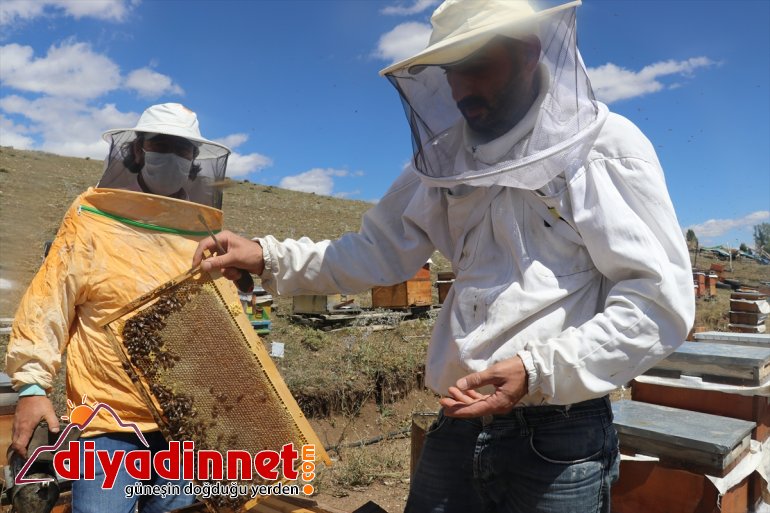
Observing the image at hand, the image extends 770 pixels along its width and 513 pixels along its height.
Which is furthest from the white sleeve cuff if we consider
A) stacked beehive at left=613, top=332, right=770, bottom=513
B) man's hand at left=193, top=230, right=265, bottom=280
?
stacked beehive at left=613, top=332, right=770, bottom=513

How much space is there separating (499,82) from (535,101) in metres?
0.13

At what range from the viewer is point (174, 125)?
10.4ft

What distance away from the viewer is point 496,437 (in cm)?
183

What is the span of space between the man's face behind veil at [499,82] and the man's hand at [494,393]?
0.77m

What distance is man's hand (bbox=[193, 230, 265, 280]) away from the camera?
2.22 meters

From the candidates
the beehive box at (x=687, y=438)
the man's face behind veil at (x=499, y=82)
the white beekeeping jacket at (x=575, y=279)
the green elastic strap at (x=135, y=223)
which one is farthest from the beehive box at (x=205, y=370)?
the beehive box at (x=687, y=438)

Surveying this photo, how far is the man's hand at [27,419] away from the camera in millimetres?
2604

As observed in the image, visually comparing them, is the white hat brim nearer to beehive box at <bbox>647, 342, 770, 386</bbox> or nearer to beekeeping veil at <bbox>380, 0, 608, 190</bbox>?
beekeeping veil at <bbox>380, 0, 608, 190</bbox>

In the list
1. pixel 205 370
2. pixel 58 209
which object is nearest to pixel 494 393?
pixel 205 370

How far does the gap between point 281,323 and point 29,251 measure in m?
9.86

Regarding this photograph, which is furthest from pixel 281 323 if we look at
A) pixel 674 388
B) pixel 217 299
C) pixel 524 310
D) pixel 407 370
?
pixel 524 310

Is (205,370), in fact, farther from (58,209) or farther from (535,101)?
(58,209)

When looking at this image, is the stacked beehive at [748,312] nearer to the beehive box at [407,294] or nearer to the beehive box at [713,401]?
the beehive box at [407,294]

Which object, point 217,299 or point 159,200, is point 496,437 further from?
point 159,200
